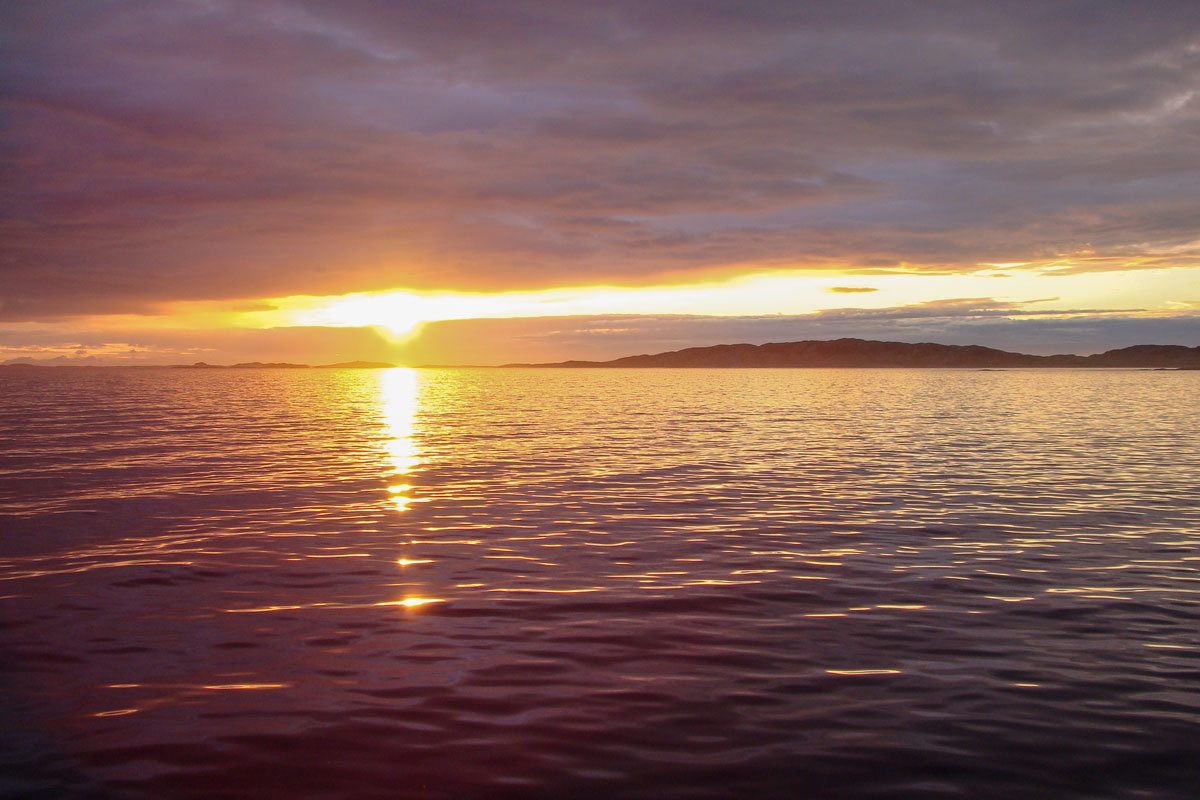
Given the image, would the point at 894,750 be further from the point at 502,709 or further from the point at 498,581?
the point at 498,581

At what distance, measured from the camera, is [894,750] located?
840cm

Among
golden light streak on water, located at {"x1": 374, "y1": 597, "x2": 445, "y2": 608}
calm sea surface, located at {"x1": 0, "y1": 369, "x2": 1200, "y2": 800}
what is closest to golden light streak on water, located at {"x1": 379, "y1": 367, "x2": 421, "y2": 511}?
calm sea surface, located at {"x1": 0, "y1": 369, "x2": 1200, "y2": 800}

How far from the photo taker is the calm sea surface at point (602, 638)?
8125mm

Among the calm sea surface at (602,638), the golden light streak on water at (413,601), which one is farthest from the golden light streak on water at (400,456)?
the golden light streak on water at (413,601)

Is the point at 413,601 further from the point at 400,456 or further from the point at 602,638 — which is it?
the point at 400,456

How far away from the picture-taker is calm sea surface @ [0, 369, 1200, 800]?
812 centimetres

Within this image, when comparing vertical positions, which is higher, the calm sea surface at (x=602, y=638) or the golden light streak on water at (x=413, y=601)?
the calm sea surface at (x=602, y=638)

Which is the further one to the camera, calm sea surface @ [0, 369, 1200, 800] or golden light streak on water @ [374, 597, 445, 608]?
golden light streak on water @ [374, 597, 445, 608]

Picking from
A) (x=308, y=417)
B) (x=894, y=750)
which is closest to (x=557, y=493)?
(x=894, y=750)

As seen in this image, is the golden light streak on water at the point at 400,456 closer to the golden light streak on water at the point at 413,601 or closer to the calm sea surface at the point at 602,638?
the calm sea surface at the point at 602,638

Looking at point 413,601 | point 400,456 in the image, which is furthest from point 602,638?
point 400,456

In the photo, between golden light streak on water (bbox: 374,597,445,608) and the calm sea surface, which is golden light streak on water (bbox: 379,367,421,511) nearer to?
the calm sea surface

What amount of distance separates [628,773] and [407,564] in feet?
30.6

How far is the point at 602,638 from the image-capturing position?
1180cm
